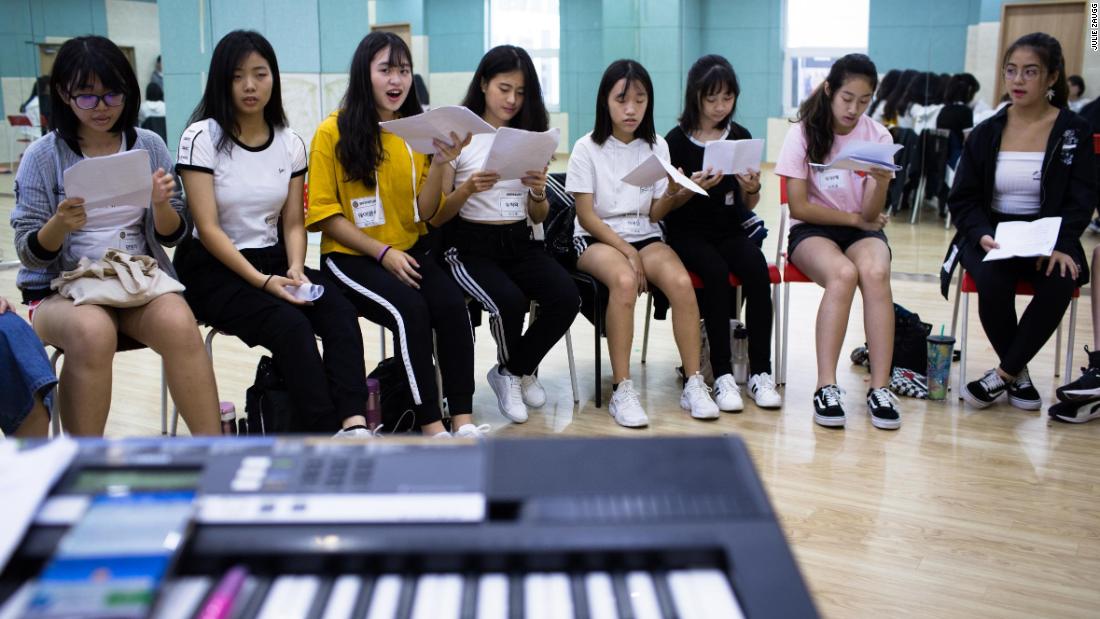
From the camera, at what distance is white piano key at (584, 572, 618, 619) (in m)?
0.82

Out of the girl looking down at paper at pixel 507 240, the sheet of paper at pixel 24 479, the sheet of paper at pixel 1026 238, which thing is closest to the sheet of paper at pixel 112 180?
the girl looking down at paper at pixel 507 240

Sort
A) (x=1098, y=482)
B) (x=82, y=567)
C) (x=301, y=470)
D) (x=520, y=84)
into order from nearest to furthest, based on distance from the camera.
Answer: (x=82, y=567) < (x=301, y=470) < (x=1098, y=482) < (x=520, y=84)

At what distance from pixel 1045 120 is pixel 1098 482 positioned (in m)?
1.43

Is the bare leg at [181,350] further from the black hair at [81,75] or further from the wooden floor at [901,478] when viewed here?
the wooden floor at [901,478]

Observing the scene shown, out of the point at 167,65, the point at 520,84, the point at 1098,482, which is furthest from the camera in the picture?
the point at 167,65

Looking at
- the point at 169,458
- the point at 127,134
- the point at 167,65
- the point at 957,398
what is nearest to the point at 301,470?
the point at 169,458

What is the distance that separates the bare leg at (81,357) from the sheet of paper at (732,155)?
203cm

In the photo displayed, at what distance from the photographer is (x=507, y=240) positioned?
3.54 metres

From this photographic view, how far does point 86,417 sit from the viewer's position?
269 centimetres

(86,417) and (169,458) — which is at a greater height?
(169,458)

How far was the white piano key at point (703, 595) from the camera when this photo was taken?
31.9 inches

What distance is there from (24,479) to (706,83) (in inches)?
126

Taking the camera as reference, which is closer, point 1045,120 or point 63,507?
point 63,507

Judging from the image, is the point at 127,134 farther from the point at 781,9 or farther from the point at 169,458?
Answer: the point at 781,9
